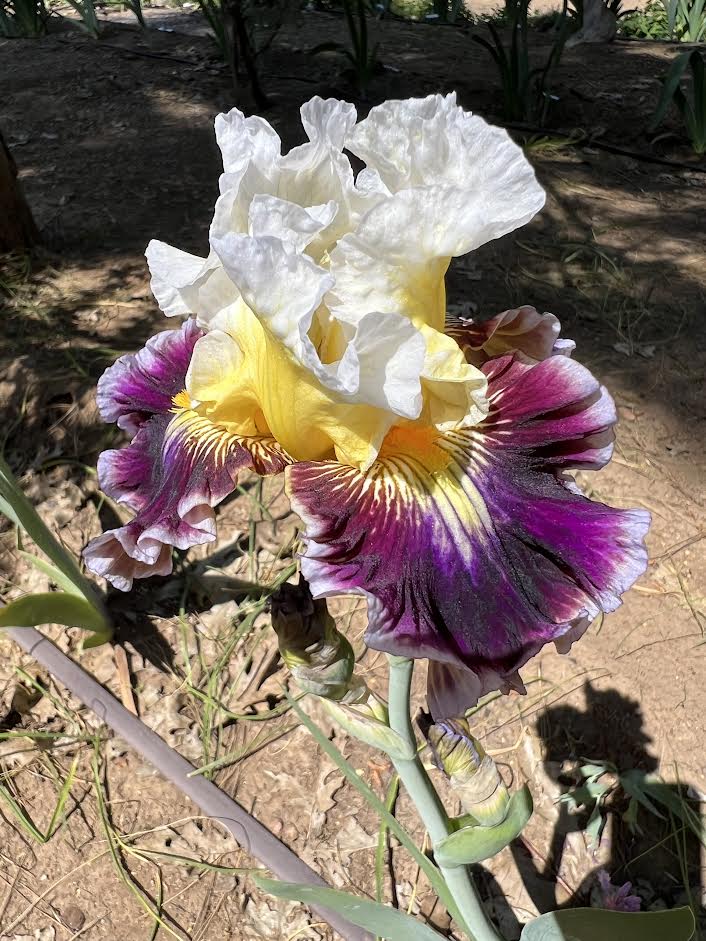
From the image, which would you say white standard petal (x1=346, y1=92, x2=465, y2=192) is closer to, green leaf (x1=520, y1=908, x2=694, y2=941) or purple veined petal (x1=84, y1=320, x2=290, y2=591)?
purple veined petal (x1=84, y1=320, x2=290, y2=591)

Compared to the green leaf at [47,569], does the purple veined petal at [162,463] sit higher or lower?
higher

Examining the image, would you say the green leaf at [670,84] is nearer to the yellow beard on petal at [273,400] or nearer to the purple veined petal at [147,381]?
the purple veined petal at [147,381]

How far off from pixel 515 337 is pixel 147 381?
493 millimetres

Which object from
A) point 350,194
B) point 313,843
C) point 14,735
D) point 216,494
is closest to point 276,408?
point 216,494

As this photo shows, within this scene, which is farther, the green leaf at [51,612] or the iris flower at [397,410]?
the green leaf at [51,612]

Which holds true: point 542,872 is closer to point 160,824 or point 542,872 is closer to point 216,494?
point 160,824

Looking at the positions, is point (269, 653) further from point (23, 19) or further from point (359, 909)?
point (23, 19)

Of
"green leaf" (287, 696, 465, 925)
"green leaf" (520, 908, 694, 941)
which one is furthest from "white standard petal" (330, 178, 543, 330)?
"green leaf" (520, 908, 694, 941)

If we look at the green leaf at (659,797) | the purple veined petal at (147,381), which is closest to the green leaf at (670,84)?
the green leaf at (659,797)

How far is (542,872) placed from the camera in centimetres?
151

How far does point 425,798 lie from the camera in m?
0.96

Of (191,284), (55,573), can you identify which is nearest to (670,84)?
(55,573)

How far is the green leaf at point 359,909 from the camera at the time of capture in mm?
923

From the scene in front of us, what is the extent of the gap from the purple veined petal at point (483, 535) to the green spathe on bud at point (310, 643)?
0.15 metres
